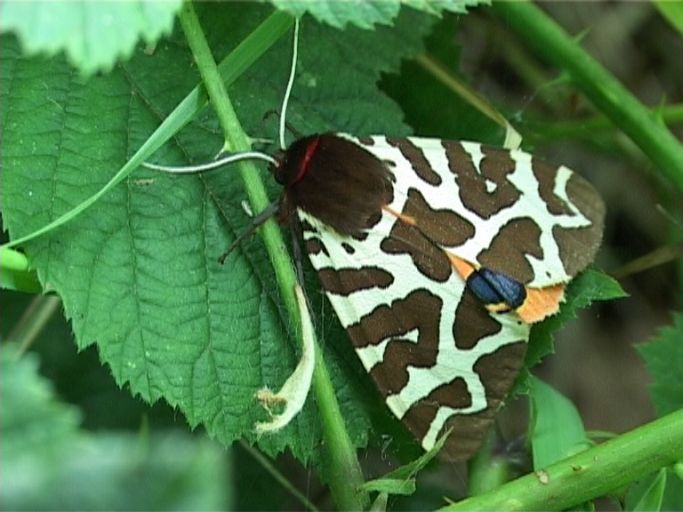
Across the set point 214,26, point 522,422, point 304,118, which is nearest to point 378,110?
point 304,118

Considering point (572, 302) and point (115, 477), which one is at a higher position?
point (115, 477)

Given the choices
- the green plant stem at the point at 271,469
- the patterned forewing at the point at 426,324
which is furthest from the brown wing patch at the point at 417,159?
the green plant stem at the point at 271,469

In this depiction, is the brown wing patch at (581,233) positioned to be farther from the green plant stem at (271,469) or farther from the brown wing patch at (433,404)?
the green plant stem at (271,469)

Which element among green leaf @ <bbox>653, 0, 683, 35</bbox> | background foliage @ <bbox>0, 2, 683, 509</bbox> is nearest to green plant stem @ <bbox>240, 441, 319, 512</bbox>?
background foliage @ <bbox>0, 2, 683, 509</bbox>

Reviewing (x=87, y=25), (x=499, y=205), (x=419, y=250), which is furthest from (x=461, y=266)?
(x=87, y=25)

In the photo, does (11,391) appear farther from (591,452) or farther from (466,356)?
(466,356)

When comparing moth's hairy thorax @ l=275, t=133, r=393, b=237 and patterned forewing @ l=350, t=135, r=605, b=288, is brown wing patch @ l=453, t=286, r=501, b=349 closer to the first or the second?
patterned forewing @ l=350, t=135, r=605, b=288

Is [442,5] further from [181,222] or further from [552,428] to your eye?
[552,428]
